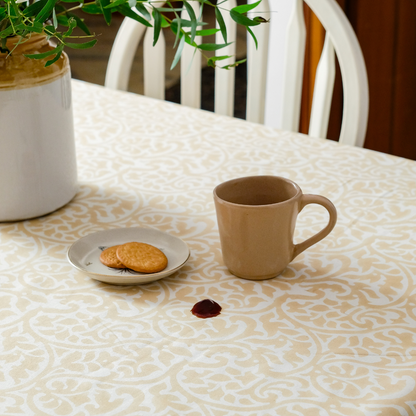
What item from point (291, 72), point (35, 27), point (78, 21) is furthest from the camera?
point (291, 72)

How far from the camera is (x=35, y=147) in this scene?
70cm

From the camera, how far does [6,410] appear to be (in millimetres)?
458

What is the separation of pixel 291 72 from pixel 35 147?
2.01 feet

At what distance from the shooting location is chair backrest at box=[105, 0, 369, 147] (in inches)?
41.6

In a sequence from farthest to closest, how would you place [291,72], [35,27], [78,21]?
[291,72] → [78,21] → [35,27]

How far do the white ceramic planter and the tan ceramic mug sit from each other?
9.1 inches

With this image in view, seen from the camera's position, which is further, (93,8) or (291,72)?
(291,72)

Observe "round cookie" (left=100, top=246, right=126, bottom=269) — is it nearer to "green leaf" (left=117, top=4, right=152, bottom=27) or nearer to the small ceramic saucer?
the small ceramic saucer

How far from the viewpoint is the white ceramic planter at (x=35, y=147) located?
0.68 meters

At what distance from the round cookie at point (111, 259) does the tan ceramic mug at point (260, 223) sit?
4.4 inches

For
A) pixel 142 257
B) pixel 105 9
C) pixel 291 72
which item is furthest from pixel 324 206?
pixel 291 72

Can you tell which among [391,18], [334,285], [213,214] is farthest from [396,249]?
[391,18]

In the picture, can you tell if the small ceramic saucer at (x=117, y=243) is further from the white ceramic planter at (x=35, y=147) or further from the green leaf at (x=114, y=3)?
the green leaf at (x=114, y=3)

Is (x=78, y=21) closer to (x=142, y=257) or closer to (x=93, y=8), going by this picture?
(x=93, y=8)
